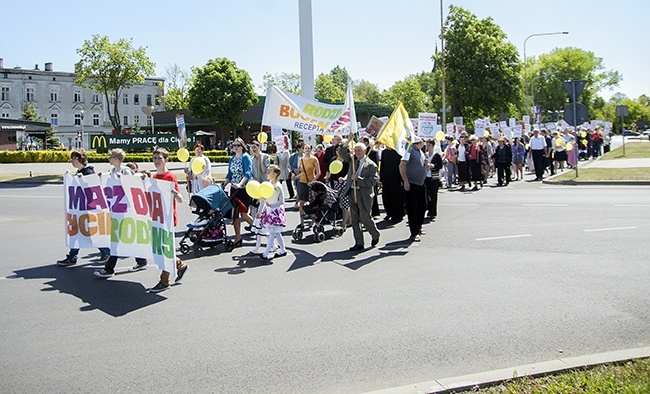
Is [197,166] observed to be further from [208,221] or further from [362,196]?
[362,196]

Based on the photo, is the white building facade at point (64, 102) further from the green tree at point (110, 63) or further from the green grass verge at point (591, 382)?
the green grass verge at point (591, 382)

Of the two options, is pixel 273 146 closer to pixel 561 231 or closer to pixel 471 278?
pixel 561 231

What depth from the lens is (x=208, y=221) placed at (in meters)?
10.5

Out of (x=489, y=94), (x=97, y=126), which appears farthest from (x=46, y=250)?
(x=97, y=126)

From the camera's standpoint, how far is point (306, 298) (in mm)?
7473

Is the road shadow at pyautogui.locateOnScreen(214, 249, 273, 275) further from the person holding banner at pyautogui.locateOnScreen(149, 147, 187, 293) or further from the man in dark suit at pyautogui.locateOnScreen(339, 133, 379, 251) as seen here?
the man in dark suit at pyautogui.locateOnScreen(339, 133, 379, 251)

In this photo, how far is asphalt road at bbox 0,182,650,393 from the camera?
17.1ft

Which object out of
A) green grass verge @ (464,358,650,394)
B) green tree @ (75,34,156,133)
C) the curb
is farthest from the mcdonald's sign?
green grass verge @ (464,358,650,394)

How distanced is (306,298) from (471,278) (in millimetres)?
2327

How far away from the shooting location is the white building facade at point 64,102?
88.0m

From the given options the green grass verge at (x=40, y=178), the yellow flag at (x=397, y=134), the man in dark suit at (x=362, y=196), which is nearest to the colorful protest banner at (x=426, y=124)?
the green grass verge at (x=40, y=178)

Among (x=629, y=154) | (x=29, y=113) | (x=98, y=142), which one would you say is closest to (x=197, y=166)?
(x=98, y=142)

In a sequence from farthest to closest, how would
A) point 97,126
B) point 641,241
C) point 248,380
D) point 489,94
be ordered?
→ 1. point 97,126
2. point 489,94
3. point 641,241
4. point 248,380

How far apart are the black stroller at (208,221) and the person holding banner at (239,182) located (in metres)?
0.41
